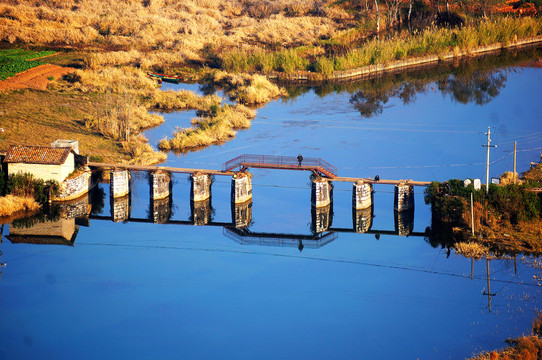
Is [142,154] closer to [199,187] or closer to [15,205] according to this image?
[199,187]

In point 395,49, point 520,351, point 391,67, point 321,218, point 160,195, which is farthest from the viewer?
point 395,49

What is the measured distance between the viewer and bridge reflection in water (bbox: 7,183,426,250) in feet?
160

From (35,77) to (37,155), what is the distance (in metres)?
31.0

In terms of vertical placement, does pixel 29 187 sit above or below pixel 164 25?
below

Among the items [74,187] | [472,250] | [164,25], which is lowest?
[472,250]

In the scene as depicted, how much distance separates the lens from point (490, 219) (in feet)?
156

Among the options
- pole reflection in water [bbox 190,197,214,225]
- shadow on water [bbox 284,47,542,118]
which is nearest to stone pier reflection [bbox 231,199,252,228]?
pole reflection in water [bbox 190,197,214,225]

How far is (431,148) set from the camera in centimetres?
6488

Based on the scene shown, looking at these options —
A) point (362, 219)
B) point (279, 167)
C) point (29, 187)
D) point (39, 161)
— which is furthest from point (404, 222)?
point (29, 187)

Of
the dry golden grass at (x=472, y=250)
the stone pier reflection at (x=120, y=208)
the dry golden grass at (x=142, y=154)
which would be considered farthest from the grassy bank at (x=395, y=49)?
the dry golden grass at (x=472, y=250)

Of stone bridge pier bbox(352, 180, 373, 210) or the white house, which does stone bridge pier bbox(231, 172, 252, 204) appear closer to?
stone bridge pier bbox(352, 180, 373, 210)

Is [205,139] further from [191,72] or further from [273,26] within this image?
[273,26]

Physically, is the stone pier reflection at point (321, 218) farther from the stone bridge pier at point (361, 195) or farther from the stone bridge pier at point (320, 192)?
the stone bridge pier at point (361, 195)

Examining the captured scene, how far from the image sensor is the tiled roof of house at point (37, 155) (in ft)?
170
